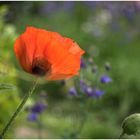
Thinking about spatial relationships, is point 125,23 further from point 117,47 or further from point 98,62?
point 98,62

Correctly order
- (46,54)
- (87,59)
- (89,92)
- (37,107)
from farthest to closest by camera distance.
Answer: (87,59) → (37,107) → (89,92) → (46,54)

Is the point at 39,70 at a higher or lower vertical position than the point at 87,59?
higher

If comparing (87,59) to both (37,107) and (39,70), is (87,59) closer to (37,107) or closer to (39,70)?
(37,107)

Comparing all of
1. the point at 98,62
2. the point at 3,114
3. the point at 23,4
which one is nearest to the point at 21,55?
the point at 3,114

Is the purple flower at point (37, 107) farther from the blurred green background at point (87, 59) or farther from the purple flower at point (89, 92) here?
the purple flower at point (89, 92)

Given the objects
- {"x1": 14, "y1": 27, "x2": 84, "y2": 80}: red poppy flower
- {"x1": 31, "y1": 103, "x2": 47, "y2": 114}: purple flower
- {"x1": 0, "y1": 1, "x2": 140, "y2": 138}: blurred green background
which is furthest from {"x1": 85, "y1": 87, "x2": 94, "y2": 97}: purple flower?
{"x1": 14, "y1": 27, "x2": 84, "y2": 80}: red poppy flower

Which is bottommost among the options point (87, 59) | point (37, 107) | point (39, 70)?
point (37, 107)

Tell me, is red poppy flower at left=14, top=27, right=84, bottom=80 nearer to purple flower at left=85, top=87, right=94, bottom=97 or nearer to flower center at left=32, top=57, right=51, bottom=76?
flower center at left=32, top=57, right=51, bottom=76

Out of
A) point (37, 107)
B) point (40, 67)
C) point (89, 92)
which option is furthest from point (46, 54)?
point (37, 107)
